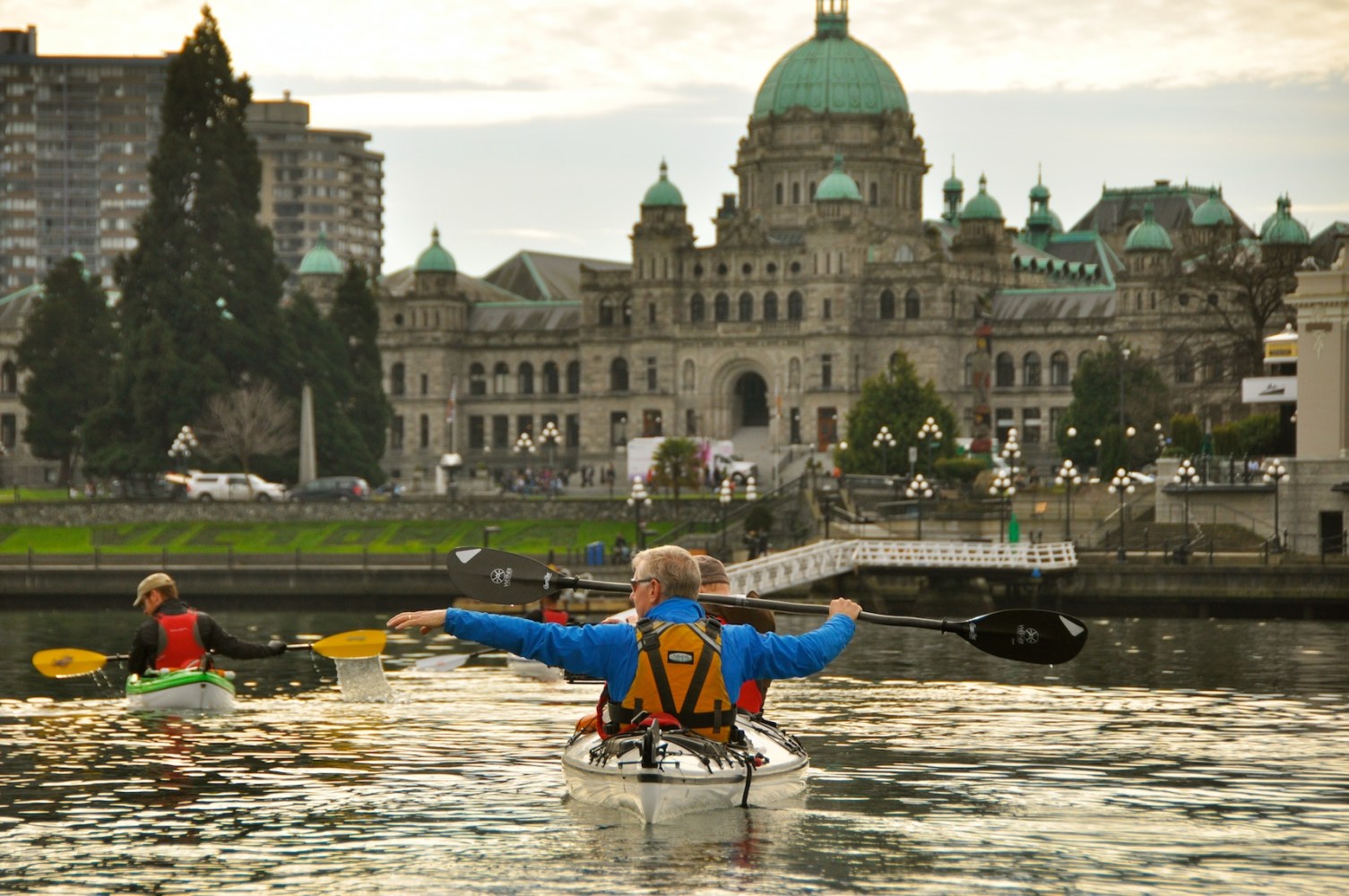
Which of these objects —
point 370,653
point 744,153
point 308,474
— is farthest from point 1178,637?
point 744,153

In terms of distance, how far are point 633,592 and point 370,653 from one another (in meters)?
12.2

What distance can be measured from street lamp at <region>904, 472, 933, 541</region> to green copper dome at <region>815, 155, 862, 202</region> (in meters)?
46.6

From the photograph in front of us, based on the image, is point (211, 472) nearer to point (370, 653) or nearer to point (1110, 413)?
point (1110, 413)

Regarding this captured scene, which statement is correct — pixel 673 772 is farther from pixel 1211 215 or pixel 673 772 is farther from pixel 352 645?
pixel 1211 215

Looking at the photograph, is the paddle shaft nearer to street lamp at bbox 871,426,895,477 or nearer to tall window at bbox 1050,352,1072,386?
street lamp at bbox 871,426,895,477

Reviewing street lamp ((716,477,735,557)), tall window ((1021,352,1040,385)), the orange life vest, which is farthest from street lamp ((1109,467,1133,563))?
tall window ((1021,352,1040,385))

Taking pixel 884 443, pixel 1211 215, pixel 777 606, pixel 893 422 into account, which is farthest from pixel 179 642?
pixel 1211 215

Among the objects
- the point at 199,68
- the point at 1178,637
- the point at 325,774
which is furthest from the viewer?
the point at 199,68

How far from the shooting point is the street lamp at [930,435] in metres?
94.2

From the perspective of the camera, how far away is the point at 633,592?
60.6ft

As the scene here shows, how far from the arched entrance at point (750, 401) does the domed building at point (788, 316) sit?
15 cm

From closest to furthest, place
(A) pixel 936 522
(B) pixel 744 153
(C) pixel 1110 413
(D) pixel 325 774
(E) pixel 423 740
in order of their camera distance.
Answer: (D) pixel 325 774, (E) pixel 423 740, (A) pixel 936 522, (C) pixel 1110 413, (B) pixel 744 153

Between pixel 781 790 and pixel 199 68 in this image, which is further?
pixel 199 68

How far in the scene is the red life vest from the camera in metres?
29.7
